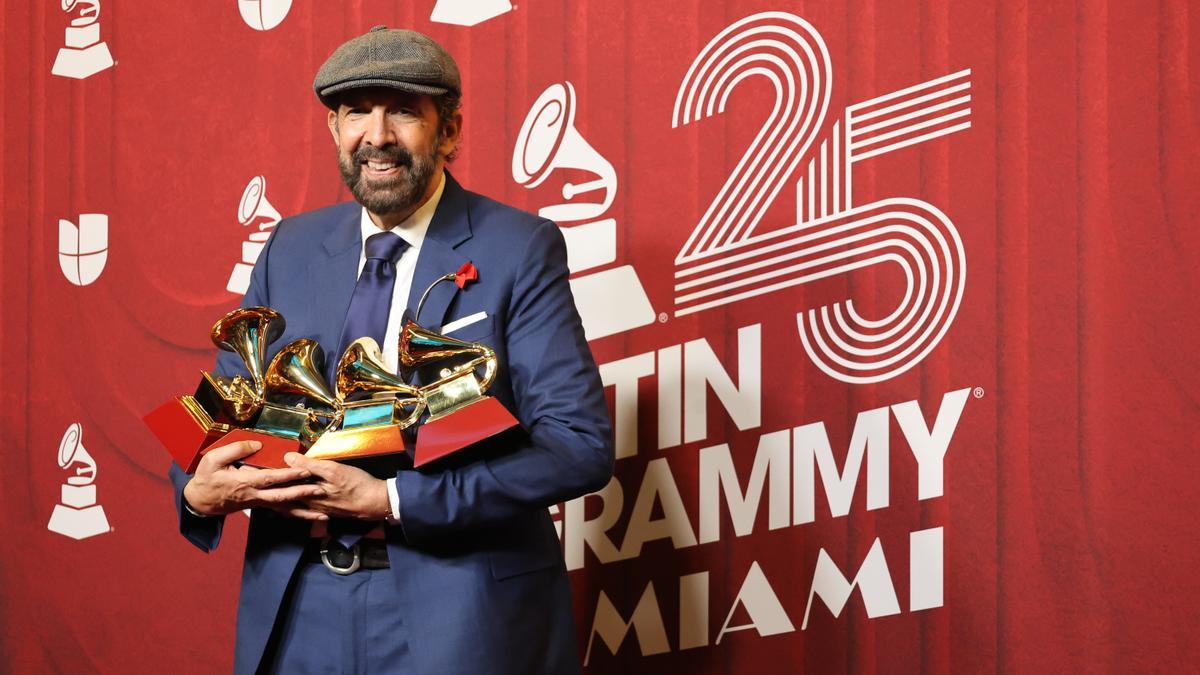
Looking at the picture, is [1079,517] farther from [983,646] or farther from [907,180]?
[907,180]

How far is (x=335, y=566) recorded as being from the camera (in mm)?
1853

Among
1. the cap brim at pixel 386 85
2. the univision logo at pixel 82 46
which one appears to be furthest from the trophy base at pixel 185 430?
the univision logo at pixel 82 46

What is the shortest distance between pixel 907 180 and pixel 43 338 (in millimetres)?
2279

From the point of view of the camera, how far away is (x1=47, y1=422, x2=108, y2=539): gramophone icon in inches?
133

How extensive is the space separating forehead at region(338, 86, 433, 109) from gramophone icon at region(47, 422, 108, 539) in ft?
5.78

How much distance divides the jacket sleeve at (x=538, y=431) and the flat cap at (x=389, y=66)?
27 cm

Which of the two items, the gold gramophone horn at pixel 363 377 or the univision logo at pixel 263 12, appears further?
the univision logo at pixel 263 12

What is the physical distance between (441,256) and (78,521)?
74.0 inches

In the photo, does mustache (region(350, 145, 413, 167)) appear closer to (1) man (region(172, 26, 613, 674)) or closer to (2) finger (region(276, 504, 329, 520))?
(1) man (region(172, 26, 613, 674))

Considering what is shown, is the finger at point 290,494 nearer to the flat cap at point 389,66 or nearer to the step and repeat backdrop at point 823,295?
the flat cap at point 389,66

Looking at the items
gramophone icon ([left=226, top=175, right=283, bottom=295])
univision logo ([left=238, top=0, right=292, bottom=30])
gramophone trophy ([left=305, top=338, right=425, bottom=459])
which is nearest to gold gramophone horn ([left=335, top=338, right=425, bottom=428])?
gramophone trophy ([left=305, top=338, right=425, bottom=459])

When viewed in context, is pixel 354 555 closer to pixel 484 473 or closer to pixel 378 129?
pixel 484 473

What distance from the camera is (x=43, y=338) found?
137 inches

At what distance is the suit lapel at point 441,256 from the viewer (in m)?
1.93
